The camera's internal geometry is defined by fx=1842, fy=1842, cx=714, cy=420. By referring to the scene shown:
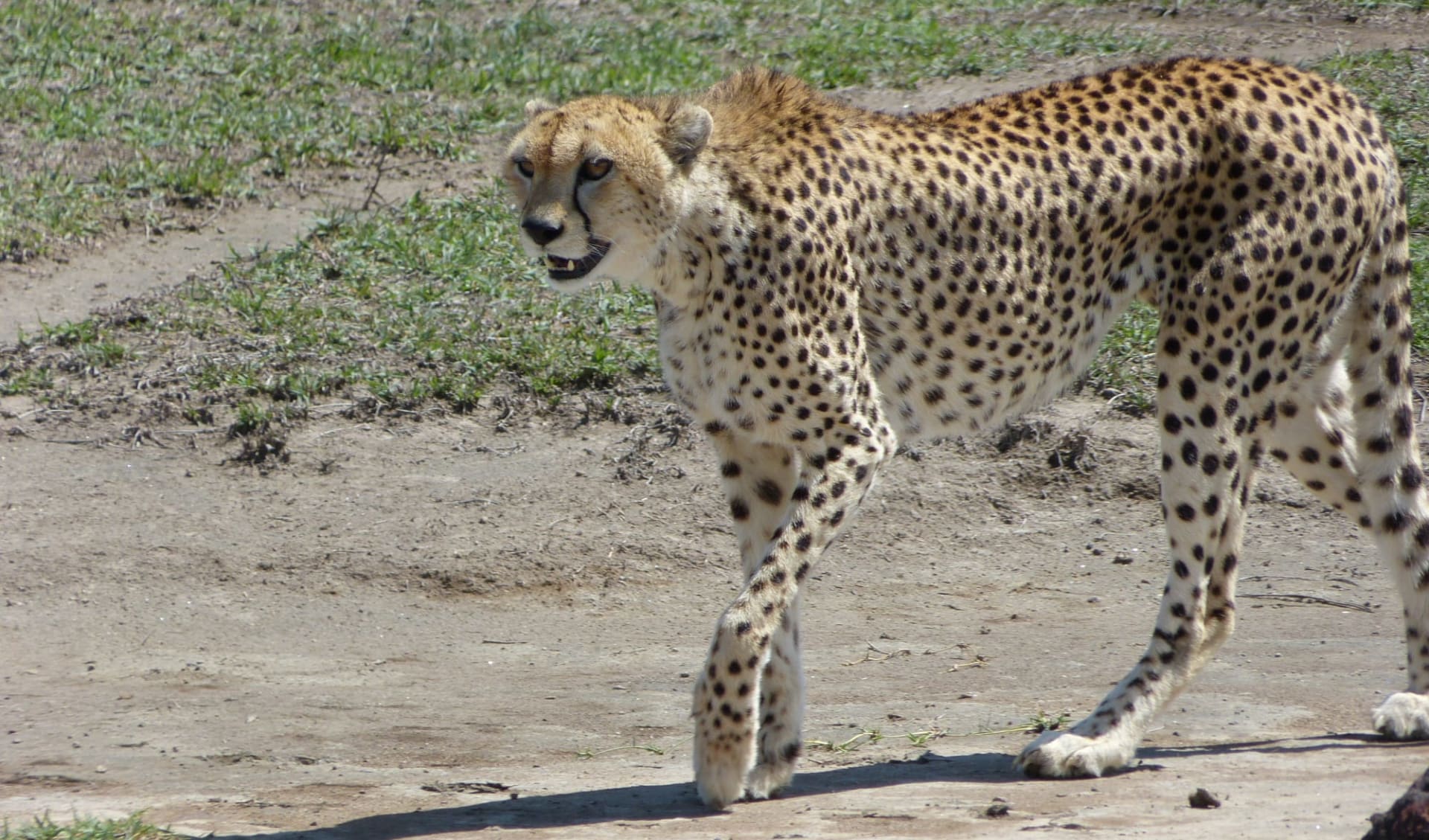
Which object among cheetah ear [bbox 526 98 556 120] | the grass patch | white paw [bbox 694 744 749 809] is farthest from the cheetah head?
the grass patch

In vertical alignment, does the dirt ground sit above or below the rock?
below

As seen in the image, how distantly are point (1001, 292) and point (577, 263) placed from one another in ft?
4.00

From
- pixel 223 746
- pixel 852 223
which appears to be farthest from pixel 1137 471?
pixel 223 746

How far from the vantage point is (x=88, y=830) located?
4.05 meters

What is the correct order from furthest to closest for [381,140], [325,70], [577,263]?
[325,70] → [381,140] → [577,263]

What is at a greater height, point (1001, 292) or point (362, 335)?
point (1001, 292)

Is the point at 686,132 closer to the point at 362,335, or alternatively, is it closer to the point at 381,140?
the point at 362,335

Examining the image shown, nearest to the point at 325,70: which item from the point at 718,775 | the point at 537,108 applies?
the point at 537,108

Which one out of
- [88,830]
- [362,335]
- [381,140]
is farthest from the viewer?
[381,140]

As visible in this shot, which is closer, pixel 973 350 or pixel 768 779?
pixel 768 779

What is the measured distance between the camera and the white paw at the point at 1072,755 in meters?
4.59

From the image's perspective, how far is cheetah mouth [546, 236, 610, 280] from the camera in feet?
14.6

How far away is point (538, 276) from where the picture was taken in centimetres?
826

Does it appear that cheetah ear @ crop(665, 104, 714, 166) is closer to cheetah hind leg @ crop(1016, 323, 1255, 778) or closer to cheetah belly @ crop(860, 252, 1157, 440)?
cheetah belly @ crop(860, 252, 1157, 440)
